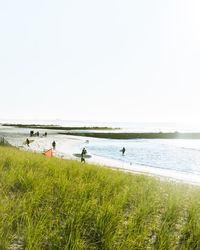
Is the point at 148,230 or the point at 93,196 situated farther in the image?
the point at 93,196

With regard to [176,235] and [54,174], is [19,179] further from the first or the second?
[176,235]

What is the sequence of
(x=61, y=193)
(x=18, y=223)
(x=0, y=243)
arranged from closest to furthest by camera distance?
(x=0, y=243) < (x=18, y=223) < (x=61, y=193)

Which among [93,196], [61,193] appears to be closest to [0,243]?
[61,193]

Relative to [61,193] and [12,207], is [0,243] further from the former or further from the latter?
[61,193]

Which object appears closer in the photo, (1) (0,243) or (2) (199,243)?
(1) (0,243)

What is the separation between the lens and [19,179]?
627cm

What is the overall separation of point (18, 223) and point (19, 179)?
221 cm

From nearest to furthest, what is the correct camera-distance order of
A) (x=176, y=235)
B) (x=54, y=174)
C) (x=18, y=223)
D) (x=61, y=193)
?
(x=18, y=223), (x=176, y=235), (x=61, y=193), (x=54, y=174)

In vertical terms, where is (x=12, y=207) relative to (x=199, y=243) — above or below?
above

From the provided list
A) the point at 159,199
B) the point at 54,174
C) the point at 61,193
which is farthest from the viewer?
the point at 54,174

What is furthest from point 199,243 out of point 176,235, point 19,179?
point 19,179

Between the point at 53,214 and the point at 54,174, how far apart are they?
2.80m

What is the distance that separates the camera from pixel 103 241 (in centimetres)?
386

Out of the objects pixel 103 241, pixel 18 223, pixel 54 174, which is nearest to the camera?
pixel 103 241
